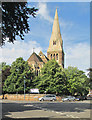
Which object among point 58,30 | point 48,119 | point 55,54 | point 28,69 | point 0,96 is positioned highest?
point 58,30

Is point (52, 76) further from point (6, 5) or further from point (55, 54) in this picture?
point (55, 54)

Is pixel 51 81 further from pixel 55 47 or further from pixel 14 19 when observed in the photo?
pixel 55 47

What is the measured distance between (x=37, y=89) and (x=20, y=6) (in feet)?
124

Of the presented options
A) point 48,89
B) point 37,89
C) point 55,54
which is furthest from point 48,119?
point 55,54

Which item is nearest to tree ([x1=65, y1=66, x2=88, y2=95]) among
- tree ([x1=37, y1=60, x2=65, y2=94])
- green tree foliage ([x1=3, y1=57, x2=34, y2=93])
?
tree ([x1=37, y1=60, x2=65, y2=94])

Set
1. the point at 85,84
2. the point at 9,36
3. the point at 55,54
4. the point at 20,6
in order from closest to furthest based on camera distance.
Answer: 1. the point at 20,6
2. the point at 9,36
3. the point at 85,84
4. the point at 55,54

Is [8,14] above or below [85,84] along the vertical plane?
above

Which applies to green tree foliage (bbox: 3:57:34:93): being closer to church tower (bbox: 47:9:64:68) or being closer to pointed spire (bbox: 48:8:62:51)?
church tower (bbox: 47:9:64:68)

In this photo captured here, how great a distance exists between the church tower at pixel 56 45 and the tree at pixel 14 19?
7872cm

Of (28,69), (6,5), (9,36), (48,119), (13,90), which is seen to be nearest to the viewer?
(6,5)

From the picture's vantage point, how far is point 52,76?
4481 centimetres

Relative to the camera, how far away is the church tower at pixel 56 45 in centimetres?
8813

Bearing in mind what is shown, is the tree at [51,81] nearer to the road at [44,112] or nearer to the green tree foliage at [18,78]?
the green tree foliage at [18,78]

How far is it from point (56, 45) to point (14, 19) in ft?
266
